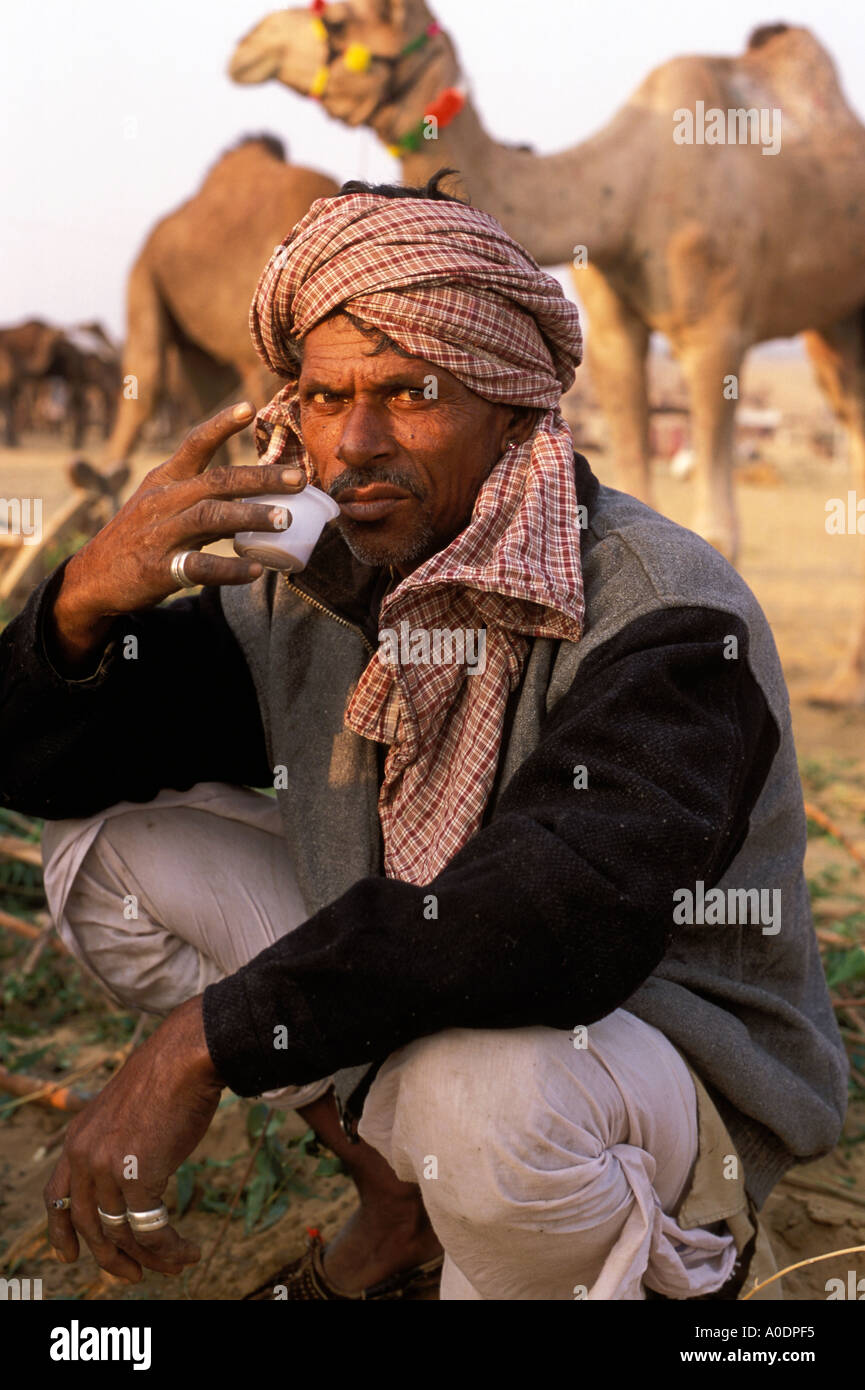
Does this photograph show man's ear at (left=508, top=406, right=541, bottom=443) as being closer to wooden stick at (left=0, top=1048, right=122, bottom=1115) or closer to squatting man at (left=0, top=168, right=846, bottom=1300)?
squatting man at (left=0, top=168, right=846, bottom=1300)

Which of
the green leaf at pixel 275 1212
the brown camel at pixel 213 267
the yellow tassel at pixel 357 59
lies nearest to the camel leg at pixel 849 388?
the yellow tassel at pixel 357 59

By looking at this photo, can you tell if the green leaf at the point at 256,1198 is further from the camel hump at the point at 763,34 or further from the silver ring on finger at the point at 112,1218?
the camel hump at the point at 763,34

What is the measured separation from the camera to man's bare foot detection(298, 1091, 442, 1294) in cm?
236

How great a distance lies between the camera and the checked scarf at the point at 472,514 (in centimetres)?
203

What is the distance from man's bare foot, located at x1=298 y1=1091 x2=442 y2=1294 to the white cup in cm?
99

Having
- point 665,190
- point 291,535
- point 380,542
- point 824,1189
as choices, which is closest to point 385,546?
point 380,542

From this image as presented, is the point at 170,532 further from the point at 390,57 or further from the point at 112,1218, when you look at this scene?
the point at 390,57

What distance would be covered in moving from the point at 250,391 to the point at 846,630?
4203mm

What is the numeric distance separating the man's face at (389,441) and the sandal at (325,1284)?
1239 millimetres

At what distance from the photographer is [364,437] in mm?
2104

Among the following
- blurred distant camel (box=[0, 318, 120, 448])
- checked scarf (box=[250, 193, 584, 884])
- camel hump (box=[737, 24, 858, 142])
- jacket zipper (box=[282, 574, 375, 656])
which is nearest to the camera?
checked scarf (box=[250, 193, 584, 884])

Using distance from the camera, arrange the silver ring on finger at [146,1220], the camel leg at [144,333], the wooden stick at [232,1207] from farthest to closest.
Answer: the camel leg at [144,333], the wooden stick at [232,1207], the silver ring on finger at [146,1220]

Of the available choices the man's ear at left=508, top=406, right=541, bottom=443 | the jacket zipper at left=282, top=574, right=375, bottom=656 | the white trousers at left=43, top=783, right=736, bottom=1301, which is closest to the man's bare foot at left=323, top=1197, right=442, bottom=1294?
the white trousers at left=43, top=783, right=736, bottom=1301

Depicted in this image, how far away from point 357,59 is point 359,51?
3 centimetres
